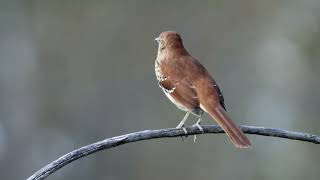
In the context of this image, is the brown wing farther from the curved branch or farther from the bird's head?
the curved branch

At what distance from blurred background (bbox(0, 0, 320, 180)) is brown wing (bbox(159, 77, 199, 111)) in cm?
456

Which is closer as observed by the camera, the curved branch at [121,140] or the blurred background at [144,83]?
the curved branch at [121,140]

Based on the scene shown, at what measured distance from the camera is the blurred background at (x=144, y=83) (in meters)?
9.77

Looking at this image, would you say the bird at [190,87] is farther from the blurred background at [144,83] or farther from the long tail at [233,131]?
the blurred background at [144,83]

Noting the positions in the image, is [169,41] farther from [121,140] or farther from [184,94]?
[121,140]

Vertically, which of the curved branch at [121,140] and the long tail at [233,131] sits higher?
the curved branch at [121,140]

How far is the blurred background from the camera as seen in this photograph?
9773 mm

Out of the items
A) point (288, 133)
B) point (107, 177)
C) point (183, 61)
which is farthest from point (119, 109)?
point (288, 133)

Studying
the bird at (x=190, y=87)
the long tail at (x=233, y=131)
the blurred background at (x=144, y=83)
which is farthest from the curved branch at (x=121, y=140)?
the blurred background at (x=144, y=83)

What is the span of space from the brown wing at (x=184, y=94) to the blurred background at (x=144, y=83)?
4562mm

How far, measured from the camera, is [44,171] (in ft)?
10.9

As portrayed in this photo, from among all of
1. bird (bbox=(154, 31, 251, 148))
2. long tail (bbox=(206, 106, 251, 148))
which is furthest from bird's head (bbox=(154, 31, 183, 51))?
long tail (bbox=(206, 106, 251, 148))

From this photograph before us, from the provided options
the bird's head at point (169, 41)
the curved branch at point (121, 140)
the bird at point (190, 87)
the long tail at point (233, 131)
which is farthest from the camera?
the bird's head at point (169, 41)

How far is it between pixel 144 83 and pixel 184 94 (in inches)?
206
